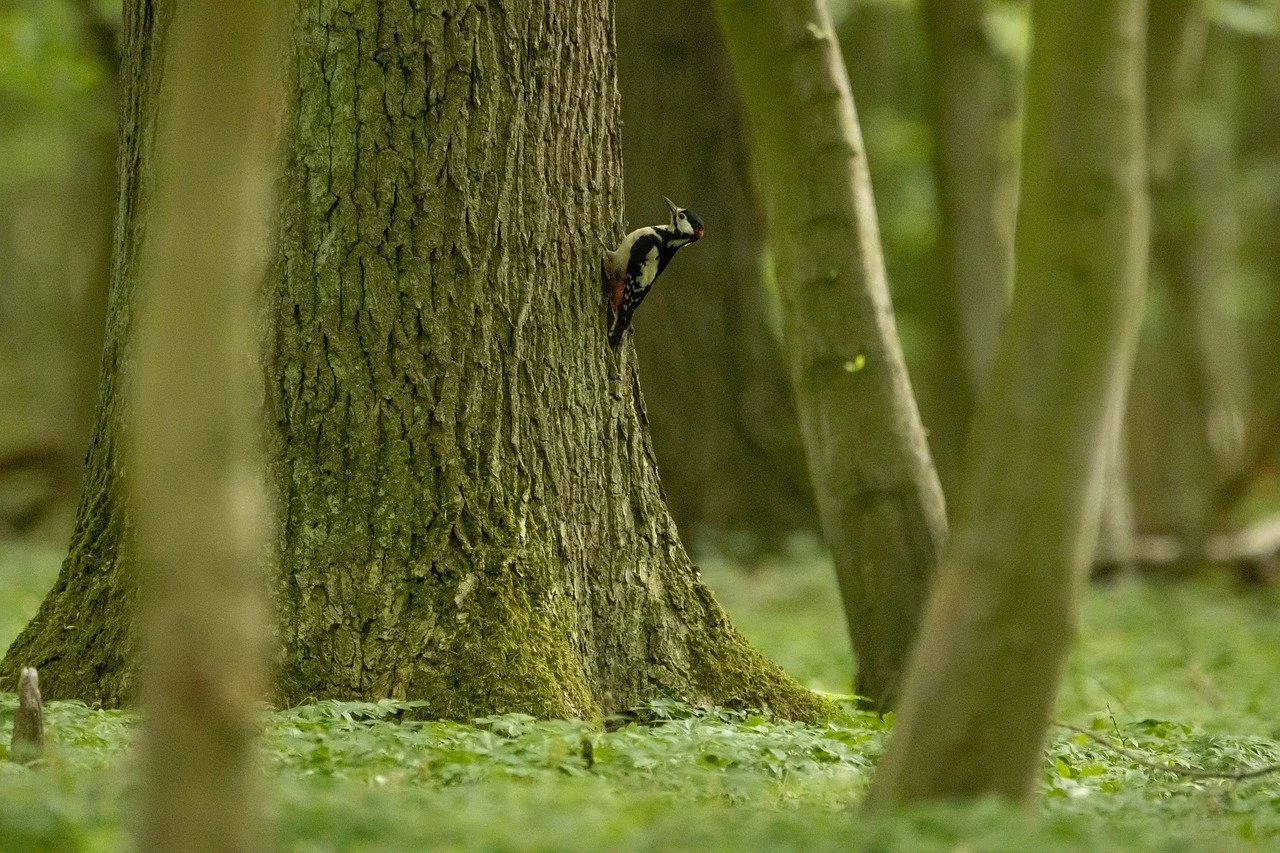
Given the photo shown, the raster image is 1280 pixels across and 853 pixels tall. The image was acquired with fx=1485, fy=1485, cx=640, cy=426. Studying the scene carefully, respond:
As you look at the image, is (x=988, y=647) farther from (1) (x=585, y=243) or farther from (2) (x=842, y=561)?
(2) (x=842, y=561)

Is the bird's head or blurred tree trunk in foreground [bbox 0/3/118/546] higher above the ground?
blurred tree trunk in foreground [bbox 0/3/118/546]

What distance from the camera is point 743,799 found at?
412 centimetres

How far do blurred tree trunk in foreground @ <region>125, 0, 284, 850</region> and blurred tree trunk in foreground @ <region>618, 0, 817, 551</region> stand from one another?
32.7 feet

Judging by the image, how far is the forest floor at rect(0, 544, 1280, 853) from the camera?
3186 millimetres

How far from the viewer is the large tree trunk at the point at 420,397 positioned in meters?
4.90

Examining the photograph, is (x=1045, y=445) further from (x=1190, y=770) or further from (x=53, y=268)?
(x=53, y=268)

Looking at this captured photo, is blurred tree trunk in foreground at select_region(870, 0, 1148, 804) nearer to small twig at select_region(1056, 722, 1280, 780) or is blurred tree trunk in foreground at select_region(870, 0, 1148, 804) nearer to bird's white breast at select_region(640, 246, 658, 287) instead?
small twig at select_region(1056, 722, 1280, 780)

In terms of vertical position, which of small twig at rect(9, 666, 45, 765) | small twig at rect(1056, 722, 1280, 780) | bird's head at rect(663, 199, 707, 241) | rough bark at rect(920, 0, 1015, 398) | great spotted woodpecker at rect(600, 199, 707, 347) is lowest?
small twig at rect(1056, 722, 1280, 780)

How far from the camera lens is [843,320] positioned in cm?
639

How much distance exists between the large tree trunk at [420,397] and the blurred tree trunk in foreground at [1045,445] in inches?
71.2

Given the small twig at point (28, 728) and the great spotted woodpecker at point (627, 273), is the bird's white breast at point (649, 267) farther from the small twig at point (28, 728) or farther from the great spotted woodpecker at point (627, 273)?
the small twig at point (28, 728)

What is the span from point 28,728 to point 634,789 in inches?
64.3

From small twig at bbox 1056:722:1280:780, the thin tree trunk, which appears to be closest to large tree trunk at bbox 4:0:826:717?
small twig at bbox 1056:722:1280:780

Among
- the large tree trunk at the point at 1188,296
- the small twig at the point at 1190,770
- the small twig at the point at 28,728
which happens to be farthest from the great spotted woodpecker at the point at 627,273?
the large tree trunk at the point at 1188,296
